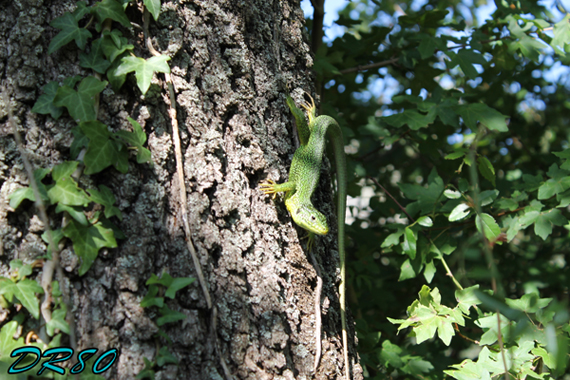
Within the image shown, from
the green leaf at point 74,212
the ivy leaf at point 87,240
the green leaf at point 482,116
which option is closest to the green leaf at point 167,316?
the ivy leaf at point 87,240

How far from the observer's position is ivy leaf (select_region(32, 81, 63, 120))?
1465 millimetres

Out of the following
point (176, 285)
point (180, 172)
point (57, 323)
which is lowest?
point (57, 323)

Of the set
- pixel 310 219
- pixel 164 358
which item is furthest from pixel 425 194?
pixel 164 358

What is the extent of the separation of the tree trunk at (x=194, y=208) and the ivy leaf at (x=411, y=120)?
109 centimetres

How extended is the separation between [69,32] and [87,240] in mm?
812

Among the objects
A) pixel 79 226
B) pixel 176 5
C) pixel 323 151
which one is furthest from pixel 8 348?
pixel 323 151

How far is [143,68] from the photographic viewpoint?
154 centimetres

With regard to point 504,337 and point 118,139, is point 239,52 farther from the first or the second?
point 504,337

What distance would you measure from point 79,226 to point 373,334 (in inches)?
79.9

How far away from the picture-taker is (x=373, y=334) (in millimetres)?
2652

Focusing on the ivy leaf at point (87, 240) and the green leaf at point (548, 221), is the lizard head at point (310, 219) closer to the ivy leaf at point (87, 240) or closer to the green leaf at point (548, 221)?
the ivy leaf at point (87, 240)

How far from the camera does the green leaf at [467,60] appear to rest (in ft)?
9.04

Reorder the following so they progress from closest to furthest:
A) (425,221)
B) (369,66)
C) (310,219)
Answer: (310,219) → (425,221) → (369,66)

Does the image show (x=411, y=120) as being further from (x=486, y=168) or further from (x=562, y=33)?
(x=562, y=33)
